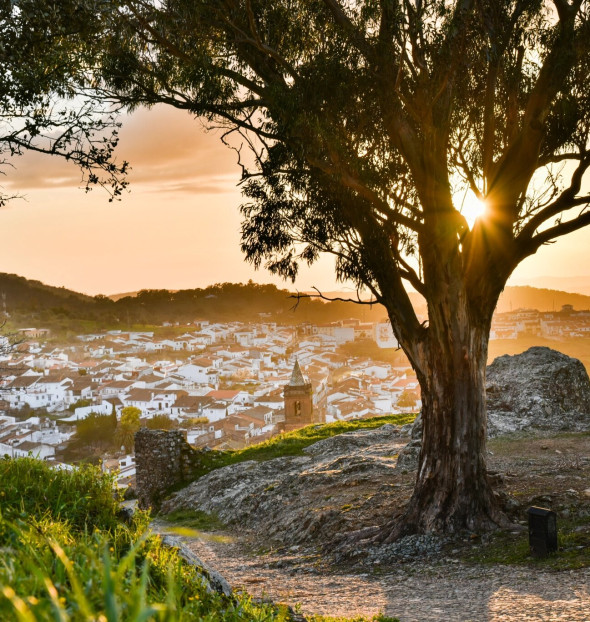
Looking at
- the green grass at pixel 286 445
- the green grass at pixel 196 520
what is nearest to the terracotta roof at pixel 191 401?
the green grass at pixel 286 445

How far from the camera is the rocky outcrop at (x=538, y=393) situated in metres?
17.1

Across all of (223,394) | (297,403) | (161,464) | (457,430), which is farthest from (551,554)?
(223,394)

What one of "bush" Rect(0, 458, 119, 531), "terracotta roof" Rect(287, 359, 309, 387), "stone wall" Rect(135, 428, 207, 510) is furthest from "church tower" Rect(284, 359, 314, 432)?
"bush" Rect(0, 458, 119, 531)

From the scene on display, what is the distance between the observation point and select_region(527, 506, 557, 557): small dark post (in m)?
7.82

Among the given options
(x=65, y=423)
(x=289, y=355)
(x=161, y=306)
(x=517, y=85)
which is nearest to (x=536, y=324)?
(x=65, y=423)

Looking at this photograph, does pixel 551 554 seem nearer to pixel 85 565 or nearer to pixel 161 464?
pixel 85 565

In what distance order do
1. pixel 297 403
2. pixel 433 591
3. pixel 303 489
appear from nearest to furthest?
1. pixel 433 591
2. pixel 303 489
3. pixel 297 403

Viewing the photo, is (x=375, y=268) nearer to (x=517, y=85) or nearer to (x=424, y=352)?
(x=424, y=352)

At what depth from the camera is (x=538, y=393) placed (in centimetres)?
1781

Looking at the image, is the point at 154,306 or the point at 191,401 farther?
the point at 154,306

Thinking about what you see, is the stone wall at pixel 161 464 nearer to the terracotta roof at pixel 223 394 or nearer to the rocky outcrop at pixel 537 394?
the rocky outcrop at pixel 537 394

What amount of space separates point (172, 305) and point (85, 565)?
9959cm

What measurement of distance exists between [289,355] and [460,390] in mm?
91806

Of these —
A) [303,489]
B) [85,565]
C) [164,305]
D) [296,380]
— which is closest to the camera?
[85,565]
